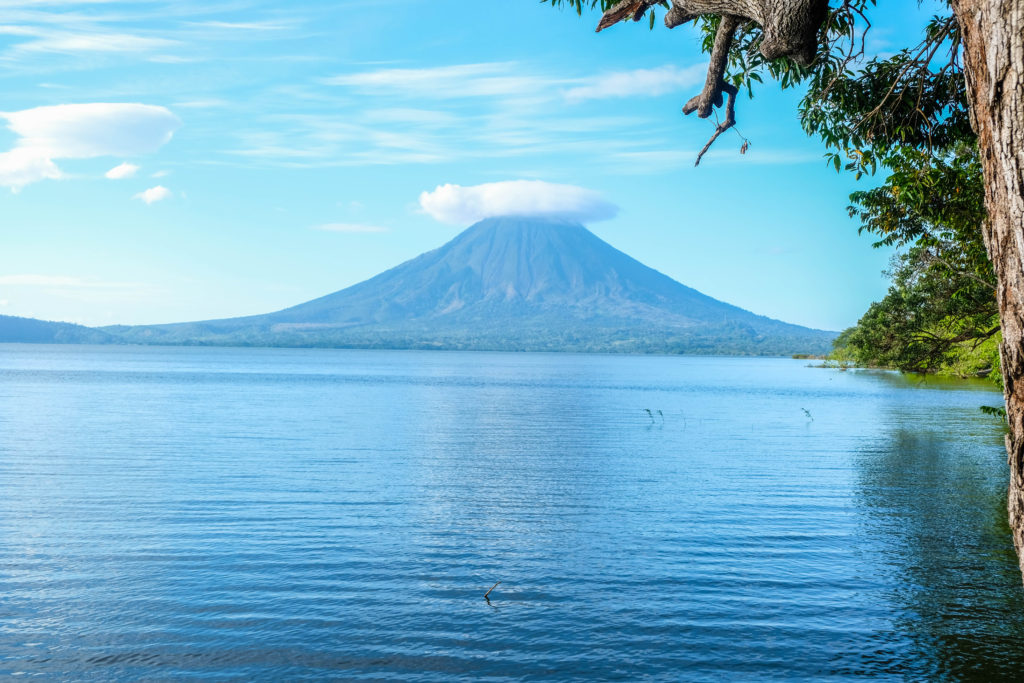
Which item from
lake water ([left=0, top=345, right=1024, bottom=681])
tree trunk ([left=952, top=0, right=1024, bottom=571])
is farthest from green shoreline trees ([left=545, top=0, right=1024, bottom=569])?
lake water ([left=0, top=345, right=1024, bottom=681])

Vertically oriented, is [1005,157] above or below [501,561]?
above

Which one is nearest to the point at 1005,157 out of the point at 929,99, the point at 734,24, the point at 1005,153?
the point at 1005,153

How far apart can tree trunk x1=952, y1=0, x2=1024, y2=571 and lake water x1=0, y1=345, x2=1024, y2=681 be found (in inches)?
213

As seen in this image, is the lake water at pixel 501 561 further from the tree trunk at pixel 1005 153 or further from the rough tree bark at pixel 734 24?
the tree trunk at pixel 1005 153

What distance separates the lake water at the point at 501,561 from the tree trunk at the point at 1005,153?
5.41 meters

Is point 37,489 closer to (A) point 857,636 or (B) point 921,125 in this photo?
(A) point 857,636

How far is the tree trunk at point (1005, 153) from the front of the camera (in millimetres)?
3502

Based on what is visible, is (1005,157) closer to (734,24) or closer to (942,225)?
(734,24)

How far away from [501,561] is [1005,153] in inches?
397

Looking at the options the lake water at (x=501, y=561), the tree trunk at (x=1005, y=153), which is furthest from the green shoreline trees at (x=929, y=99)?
the lake water at (x=501, y=561)

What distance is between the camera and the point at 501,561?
1255 centimetres

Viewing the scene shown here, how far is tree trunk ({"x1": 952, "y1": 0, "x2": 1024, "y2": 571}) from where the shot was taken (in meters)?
3.50

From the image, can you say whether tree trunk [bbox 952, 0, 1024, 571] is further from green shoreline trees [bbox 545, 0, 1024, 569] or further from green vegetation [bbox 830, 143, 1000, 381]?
green vegetation [bbox 830, 143, 1000, 381]

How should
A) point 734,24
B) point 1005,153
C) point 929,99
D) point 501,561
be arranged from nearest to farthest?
point 1005,153
point 734,24
point 929,99
point 501,561
